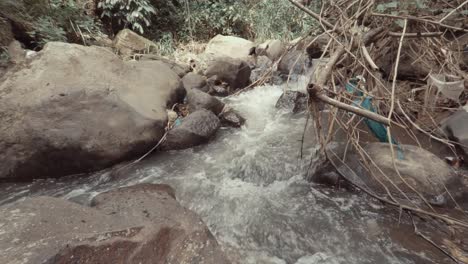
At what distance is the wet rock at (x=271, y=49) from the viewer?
8.08 meters

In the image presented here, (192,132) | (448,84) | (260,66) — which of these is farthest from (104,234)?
(260,66)

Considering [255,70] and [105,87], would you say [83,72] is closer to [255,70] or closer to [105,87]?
[105,87]

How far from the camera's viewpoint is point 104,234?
1.80m

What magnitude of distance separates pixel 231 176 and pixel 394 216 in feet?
5.63

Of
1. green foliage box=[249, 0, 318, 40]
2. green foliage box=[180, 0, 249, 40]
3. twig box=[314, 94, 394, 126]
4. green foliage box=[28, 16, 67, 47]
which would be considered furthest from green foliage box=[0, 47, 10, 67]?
green foliage box=[249, 0, 318, 40]

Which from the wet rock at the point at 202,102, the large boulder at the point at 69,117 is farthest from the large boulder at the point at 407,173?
the large boulder at the point at 69,117

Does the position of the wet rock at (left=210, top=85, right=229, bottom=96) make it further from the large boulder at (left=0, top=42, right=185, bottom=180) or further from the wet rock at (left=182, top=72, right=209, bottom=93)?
the large boulder at (left=0, top=42, right=185, bottom=180)

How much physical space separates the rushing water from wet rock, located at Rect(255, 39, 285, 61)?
4.06m

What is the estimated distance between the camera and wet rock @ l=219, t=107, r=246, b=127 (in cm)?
479

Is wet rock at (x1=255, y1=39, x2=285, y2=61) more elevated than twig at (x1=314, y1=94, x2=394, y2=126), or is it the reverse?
wet rock at (x1=255, y1=39, x2=285, y2=61)

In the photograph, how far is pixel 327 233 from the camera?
2.59m

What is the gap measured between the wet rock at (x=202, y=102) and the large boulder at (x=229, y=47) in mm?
2886

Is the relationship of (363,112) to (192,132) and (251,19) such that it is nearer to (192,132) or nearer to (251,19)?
(192,132)

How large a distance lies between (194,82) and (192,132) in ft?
6.40
